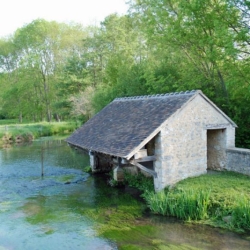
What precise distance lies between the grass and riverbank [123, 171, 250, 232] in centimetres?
2418

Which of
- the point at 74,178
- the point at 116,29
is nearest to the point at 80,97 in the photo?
the point at 116,29

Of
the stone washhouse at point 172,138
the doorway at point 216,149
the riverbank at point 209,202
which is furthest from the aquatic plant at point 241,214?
the doorway at point 216,149

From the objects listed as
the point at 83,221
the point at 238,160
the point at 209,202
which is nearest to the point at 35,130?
the point at 83,221

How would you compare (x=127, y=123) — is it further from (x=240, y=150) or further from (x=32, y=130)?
(x=32, y=130)

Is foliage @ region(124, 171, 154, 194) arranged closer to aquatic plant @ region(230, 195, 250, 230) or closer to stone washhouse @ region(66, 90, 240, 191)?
stone washhouse @ region(66, 90, 240, 191)

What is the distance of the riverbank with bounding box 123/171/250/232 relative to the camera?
910 centimetres

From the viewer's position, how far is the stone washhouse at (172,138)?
11.4 meters

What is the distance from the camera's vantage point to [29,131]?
34312 mm

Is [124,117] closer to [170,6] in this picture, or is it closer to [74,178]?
[74,178]

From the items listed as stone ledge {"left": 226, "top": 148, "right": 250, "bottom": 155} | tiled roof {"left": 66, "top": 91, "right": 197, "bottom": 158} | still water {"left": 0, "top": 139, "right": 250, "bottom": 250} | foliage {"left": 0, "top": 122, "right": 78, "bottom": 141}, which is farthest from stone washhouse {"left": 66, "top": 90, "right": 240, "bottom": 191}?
foliage {"left": 0, "top": 122, "right": 78, "bottom": 141}

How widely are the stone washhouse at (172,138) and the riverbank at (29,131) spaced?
1964cm

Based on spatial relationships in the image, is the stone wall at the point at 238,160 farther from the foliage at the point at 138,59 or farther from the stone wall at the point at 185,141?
the foliage at the point at 138,59

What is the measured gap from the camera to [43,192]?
558 inches

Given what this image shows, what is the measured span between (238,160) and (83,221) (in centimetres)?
664
